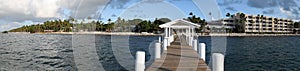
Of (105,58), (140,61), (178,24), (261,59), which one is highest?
(178,24)

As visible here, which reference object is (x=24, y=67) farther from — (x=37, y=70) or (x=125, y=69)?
(x=125, y=69)

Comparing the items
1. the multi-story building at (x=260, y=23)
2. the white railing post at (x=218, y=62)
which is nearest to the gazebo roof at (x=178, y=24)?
the white railing post at (x=218, y=62)

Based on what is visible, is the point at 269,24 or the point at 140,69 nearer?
the point at 140,69

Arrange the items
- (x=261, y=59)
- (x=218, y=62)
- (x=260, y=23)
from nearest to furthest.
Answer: (x=218, y=62) → (x=261, y=59) → (x=260, y=23)

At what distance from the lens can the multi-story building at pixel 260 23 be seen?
126750mm

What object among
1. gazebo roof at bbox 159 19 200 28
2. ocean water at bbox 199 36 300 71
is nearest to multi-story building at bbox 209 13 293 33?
ocean water at bbox 199 36 300 71

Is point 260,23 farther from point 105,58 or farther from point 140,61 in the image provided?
point 140,61

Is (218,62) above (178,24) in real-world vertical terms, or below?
below

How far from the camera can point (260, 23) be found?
130625 mm

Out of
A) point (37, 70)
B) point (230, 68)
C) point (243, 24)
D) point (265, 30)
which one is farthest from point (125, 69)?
point (265, 30)

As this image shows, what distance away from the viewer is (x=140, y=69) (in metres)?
8.62

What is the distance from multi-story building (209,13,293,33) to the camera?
12675cm

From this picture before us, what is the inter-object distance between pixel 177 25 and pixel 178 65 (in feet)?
59.4

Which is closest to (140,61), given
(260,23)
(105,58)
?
(105,58)
